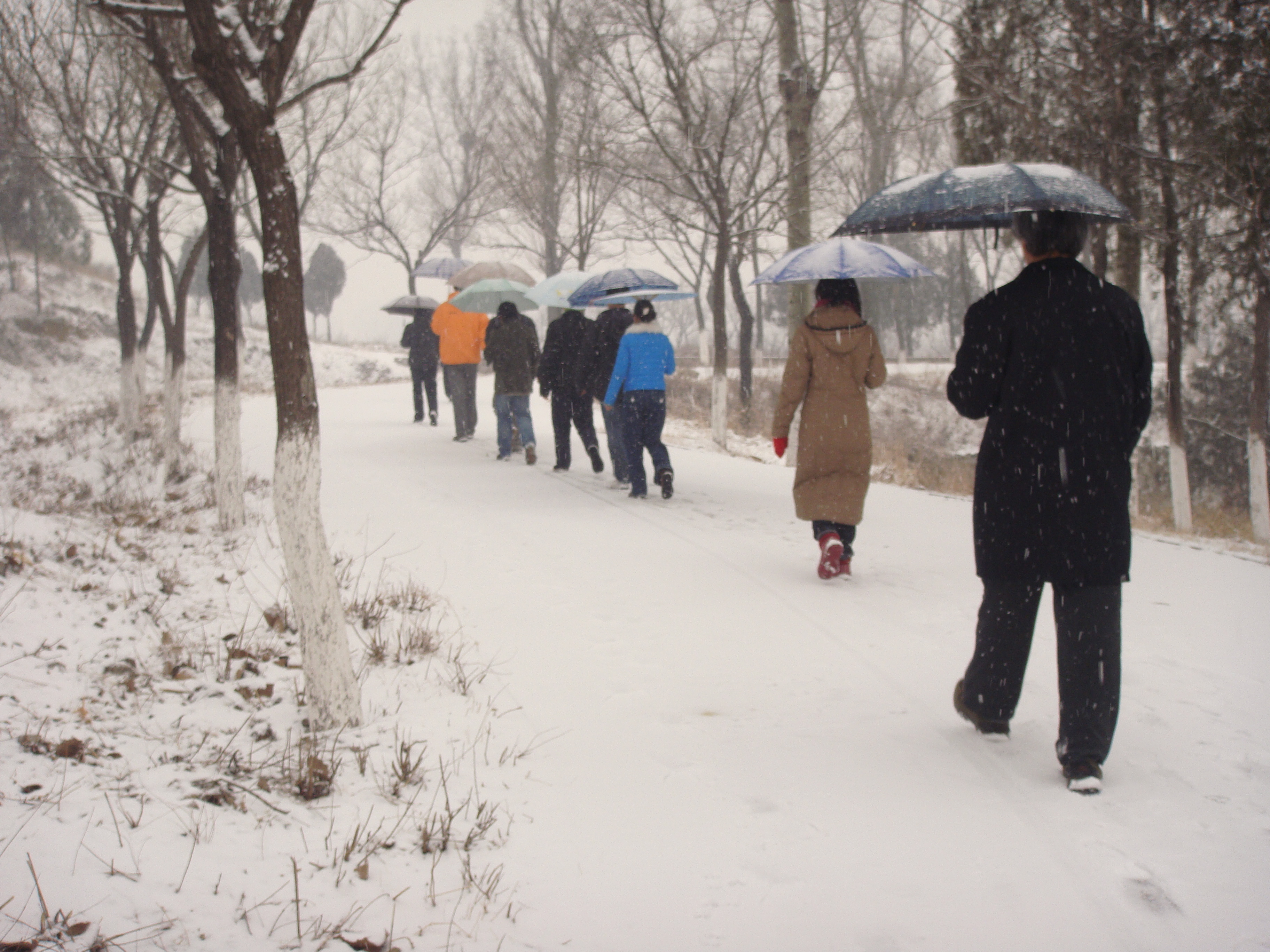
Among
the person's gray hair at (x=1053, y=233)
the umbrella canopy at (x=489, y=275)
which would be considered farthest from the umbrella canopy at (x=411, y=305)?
the person's gray hair at (x=1053, y=233)

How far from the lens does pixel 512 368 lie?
1164 centimetres

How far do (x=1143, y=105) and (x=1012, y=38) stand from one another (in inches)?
75.8

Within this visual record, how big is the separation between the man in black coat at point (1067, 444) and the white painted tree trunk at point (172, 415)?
9556mm

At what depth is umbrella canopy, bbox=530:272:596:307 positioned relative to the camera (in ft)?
42.5

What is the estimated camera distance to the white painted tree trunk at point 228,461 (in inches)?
305

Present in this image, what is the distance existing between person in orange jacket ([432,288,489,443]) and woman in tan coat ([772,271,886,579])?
7778mm

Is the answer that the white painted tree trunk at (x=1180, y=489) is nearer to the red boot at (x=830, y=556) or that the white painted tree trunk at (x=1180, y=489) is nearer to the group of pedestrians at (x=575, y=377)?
the group of pedestrians at (x=575, y=377)

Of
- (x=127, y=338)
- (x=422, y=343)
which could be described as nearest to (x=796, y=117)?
(x=422, y=343)

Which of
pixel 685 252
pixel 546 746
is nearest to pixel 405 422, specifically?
pixel 546 746

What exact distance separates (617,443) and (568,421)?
3.78ft

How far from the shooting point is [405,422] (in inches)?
670

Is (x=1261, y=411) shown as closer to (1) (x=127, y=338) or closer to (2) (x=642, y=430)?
(2) (x=642, y=430)

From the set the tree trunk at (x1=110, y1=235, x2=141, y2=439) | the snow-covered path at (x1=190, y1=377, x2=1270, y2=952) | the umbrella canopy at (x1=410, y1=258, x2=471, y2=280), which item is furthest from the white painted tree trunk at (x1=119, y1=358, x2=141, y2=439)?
the snow-covered path at (x1=190, y1=377, x2=1270, y2=952)

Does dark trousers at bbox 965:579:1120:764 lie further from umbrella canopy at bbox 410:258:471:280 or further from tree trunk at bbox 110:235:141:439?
umbrella canopy at bbox 410:258:471:280
